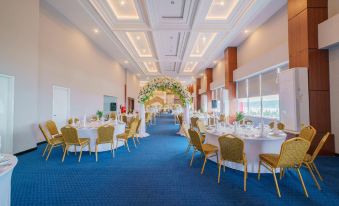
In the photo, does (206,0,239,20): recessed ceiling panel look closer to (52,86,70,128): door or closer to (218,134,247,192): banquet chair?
(218,134,247,192): banquet chair

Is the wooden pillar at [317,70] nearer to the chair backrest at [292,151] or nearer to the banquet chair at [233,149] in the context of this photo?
the chair backrest at [292,151]

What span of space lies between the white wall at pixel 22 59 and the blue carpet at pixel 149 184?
1.03m

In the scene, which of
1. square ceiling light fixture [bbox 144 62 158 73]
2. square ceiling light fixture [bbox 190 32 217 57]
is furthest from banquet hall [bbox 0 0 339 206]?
square ceiling light fixture [bbox 144 62 158 73]

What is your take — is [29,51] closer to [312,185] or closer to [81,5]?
[81,5]

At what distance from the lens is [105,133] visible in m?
4.64

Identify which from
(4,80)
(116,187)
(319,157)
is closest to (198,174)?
(116,187)

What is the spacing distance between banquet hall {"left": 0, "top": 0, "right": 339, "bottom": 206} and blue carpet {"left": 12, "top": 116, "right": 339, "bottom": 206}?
28 millimetres

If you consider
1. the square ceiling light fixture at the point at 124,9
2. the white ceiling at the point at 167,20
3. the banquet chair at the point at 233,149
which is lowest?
the banquet chair at the point at 233,149

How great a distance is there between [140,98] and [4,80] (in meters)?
4.59

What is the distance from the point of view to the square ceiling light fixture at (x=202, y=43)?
8.82 m

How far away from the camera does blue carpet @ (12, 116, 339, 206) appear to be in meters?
2.66

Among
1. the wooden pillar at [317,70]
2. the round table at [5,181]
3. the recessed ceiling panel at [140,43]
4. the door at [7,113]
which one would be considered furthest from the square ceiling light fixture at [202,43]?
the round table at [5,181]

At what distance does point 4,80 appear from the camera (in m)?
4.54

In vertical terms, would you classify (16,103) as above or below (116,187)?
above
